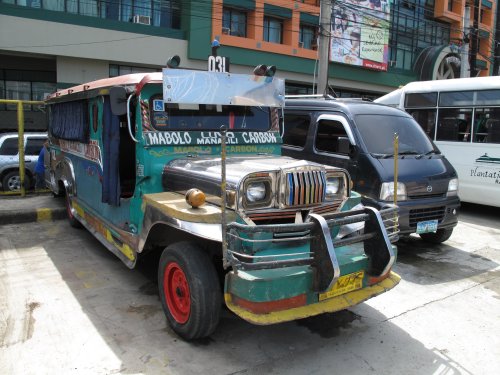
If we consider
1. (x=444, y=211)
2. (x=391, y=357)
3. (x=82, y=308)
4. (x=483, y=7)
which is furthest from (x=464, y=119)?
(x=483, y=7)

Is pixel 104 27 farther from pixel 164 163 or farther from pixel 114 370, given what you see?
pixel 114 370

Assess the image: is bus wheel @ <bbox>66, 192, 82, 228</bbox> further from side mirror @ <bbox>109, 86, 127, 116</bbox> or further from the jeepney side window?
side mirror @ <bbox>109, 86, 127, 116</bbox>

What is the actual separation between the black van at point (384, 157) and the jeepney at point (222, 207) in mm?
1640

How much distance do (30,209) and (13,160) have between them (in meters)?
3.36

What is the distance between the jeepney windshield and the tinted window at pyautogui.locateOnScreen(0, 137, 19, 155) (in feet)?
24.3

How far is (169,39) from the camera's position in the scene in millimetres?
20359

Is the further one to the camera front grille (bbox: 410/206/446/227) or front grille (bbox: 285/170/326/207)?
front grille (bbox: 410/206/446/227)

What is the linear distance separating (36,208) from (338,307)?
19.6ft

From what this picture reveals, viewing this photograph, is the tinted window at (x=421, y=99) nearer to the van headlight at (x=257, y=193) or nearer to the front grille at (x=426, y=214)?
the front grille at (x=426, y=214)

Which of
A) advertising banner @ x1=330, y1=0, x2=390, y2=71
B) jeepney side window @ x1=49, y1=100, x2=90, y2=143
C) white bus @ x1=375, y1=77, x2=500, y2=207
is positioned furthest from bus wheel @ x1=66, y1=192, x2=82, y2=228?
advertising banner @ x1=330, y1=0, x2=390, y2=71

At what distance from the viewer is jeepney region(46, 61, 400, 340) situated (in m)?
3.12

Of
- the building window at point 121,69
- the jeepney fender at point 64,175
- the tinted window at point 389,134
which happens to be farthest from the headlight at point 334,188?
the building window at point 121,69

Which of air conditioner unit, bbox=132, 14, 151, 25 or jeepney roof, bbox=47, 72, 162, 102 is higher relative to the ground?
air conditioner unit, bbox=132, 14, 151, 25

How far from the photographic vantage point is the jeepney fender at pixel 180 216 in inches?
129
